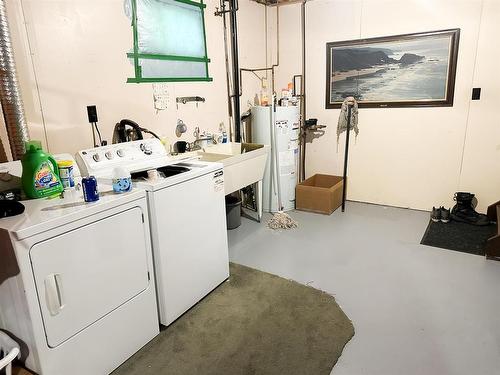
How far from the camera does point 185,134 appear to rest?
11.1 feet

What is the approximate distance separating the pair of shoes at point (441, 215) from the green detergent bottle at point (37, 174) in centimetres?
357

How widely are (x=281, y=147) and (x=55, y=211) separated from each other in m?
2.73

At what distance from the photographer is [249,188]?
4230mm

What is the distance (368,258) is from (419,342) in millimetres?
1016

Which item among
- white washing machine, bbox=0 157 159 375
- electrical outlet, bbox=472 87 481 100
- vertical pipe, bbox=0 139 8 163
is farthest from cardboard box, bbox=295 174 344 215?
vertical pipe, bbox=0 139 8 163

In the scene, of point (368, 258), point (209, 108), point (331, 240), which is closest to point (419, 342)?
point (368, 258)

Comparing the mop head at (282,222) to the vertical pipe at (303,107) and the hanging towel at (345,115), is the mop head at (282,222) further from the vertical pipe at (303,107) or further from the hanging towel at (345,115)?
the hanging towel at (345,115)

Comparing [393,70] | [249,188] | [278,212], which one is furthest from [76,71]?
[393,70]

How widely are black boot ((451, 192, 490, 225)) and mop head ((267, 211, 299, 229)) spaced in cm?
168

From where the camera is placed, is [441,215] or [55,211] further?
[441,215]

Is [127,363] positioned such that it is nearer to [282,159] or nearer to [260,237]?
[260,237]

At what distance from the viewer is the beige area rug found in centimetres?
185

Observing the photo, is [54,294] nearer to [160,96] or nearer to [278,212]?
[160,96]

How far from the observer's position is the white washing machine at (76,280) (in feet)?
4.78
